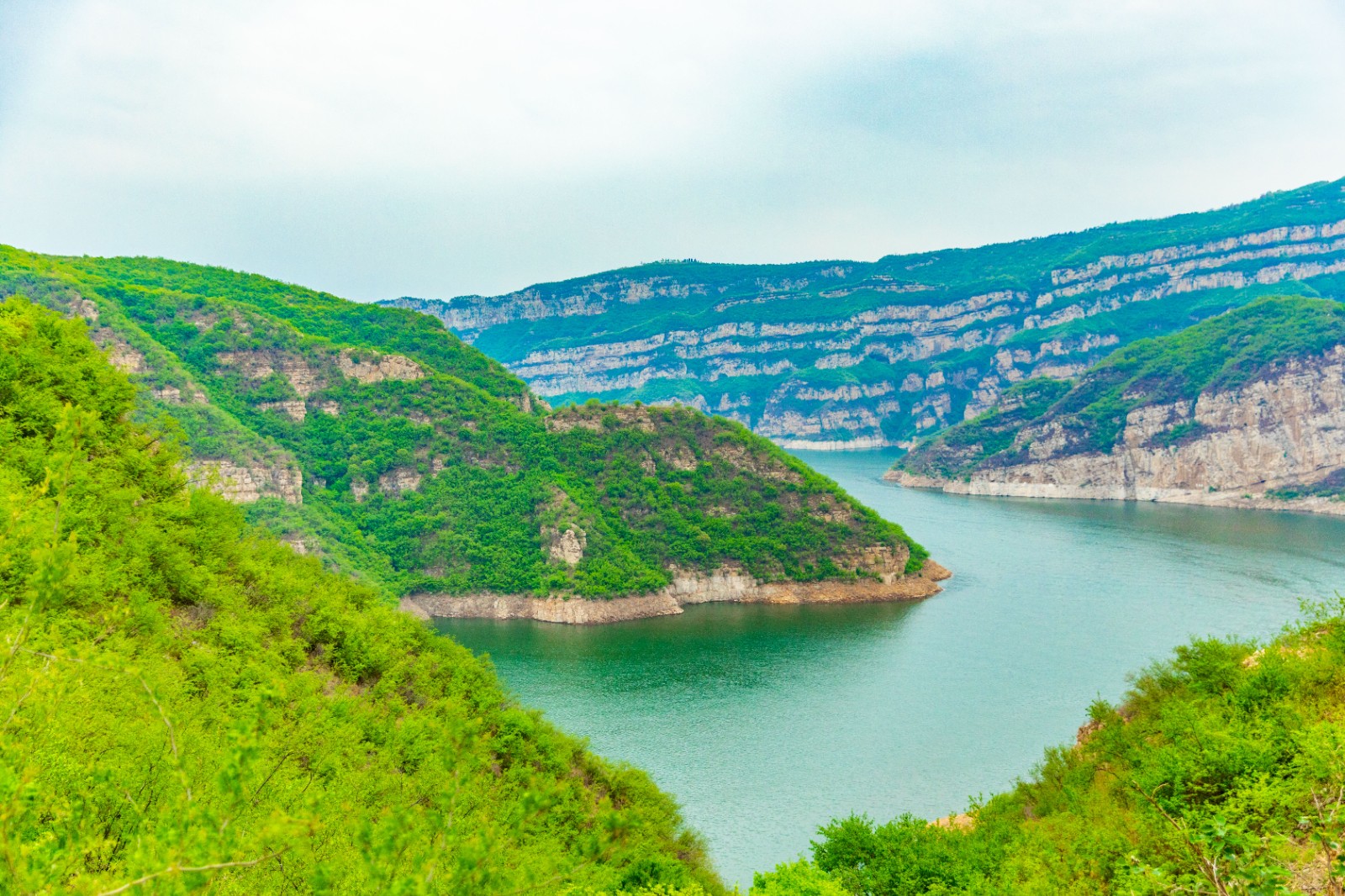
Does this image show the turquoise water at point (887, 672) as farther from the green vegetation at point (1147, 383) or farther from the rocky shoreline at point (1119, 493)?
the green vegetation at point (1147, 383)

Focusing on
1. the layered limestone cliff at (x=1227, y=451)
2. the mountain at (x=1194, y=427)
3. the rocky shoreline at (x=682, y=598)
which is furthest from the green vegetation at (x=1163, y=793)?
the mountain at (x=1194, y=427)

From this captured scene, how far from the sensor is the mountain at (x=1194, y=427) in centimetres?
10719

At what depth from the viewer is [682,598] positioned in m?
65.3

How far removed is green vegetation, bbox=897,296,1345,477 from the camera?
116 metres

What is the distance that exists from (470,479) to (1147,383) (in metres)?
112

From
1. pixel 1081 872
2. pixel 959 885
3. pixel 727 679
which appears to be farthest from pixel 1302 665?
pixel 727 679

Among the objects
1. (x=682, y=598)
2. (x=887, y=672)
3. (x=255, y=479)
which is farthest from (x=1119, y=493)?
(x=255, y=479)

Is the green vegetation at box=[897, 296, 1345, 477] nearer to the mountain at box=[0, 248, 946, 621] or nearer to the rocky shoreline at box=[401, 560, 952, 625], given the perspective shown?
the rocky shoreline at box=[401, 560, 952, 625]

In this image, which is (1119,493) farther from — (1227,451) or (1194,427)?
(1227,451)

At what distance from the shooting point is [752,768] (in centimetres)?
3462

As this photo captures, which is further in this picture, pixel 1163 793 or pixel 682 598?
pixel 682 598

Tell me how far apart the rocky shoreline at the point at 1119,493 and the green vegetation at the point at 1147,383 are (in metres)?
3.37

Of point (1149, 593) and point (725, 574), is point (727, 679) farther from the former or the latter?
point (1149, 593)

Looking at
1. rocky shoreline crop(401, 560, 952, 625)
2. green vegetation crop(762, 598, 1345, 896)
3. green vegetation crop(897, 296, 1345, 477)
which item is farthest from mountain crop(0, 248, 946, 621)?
green vegetation crop(897, 296, 1345, 477)
